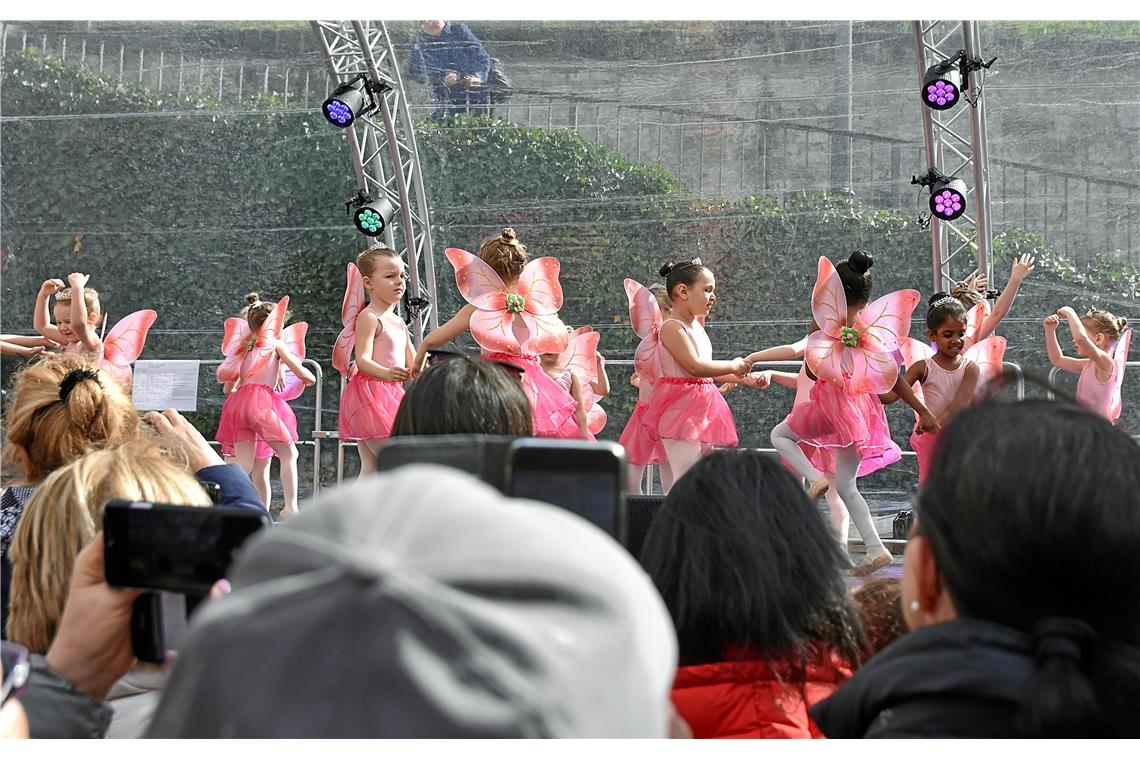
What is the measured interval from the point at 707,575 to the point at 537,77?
7.74m

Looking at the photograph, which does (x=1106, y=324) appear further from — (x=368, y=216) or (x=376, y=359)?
(x=368, y=216)

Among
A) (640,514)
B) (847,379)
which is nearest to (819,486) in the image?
(847,379)

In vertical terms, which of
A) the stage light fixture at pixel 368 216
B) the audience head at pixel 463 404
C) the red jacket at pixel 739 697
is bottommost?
the red jacket at pixel 739 697

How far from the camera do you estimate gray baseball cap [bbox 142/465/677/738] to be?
1.44ft

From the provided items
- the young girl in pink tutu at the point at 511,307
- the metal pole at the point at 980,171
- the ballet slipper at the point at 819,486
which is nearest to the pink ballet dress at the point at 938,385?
the ballet slipper at the point at 819,486

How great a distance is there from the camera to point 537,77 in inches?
343

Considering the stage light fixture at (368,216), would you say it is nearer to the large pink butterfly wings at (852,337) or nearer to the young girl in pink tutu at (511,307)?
the young girl in pink tutu at (511,307)

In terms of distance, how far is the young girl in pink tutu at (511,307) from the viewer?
555 cm

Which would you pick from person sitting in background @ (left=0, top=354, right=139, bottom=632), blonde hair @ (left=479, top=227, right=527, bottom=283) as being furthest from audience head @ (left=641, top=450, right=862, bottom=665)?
blonde hair @ (left=479, top=227, right=527, bottom=283)

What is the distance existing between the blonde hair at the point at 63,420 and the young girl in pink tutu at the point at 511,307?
2942 mm

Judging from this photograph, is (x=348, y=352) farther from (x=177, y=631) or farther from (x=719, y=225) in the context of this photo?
(x=177, y=631)

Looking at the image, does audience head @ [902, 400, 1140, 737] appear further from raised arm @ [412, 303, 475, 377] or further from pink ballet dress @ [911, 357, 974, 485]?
pink ballet dress @ [911, 357, 974, 485]

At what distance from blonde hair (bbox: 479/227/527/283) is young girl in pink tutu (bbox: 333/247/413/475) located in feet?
1.48

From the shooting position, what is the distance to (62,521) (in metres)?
1.52
